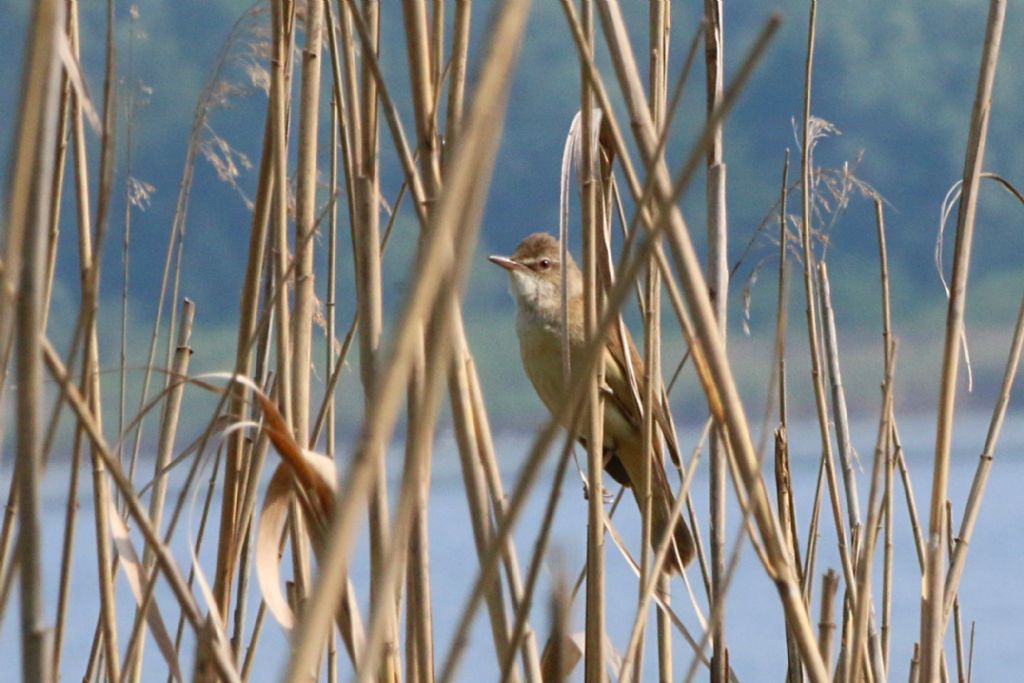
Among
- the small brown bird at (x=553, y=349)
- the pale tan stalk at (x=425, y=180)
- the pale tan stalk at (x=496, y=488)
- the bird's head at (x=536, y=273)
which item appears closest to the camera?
the pale tan stalk at (x=425, y=180)

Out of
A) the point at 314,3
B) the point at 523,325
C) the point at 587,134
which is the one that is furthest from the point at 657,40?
the point at 523,325

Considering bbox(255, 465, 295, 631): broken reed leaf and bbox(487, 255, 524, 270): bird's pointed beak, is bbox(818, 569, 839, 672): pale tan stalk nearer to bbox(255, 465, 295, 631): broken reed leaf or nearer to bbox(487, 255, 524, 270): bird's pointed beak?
bbox(255, 465, 295, 631): broken reed leaf

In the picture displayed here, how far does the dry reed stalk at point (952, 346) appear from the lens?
0.88m

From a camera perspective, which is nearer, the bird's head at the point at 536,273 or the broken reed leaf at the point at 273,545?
the broken reed leaf at the point at 273,545

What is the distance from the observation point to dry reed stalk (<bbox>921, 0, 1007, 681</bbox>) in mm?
875

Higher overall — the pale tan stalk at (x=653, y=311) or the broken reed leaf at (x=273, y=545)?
the pale tan stalk at (x=653, y=311)

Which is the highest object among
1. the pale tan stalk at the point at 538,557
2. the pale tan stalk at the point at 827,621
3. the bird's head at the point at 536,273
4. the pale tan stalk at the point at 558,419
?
the bird's head at the point at 536,273

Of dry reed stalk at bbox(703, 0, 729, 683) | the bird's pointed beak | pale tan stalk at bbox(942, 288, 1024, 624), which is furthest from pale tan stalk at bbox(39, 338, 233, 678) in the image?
the bird's pointed beak

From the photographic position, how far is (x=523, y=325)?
2.50 metres

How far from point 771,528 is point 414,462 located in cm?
29

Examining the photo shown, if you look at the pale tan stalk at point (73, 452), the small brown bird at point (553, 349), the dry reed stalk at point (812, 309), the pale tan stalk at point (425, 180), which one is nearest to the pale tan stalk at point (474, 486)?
the pale tan stalk at point (425, 180)

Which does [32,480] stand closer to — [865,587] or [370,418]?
[370,418]

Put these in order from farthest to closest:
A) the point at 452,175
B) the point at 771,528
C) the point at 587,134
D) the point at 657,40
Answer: the point at 657,40, the point at 587,134, the point at 771,528, the point at 452,175

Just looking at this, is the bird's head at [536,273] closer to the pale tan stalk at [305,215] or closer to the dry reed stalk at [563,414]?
the pale tan stalk at [305,215]
